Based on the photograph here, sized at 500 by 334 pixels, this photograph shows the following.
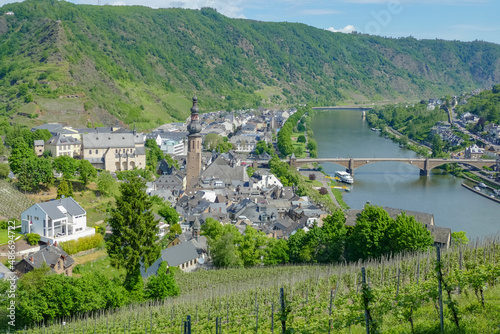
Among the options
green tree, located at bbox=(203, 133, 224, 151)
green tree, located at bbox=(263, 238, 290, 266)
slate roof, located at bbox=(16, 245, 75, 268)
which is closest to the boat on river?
green tree, located at bbox=(203, 133, 224, 151)

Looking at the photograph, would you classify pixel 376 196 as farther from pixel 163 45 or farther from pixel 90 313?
pixel 163 45

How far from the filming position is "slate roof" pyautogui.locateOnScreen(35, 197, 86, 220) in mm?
19344

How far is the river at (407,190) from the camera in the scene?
31344 mm

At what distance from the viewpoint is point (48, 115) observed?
158 feet

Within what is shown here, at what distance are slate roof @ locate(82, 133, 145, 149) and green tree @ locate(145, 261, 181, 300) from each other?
856 inches

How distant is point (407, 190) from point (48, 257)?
3002 cm

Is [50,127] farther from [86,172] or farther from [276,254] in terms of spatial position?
[276,254]

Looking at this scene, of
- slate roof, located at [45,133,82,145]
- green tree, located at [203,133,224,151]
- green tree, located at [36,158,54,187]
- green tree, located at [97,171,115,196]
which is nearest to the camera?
green tree, located at [36,158,54,187]

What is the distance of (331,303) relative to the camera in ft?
34.4

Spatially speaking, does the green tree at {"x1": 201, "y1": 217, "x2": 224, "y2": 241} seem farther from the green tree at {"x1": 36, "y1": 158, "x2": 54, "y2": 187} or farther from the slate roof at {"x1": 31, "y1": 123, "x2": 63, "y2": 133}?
the slate roof at {"x1": 31, "y1": 123, "x2": 63, "y2": 133}

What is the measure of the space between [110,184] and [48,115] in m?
25.0

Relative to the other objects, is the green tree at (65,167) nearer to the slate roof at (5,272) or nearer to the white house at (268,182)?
the slate roof at (5,272)

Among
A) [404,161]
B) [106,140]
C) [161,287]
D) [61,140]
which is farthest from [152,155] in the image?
[161,287]

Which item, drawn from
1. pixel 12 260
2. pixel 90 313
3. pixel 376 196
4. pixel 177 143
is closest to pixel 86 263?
pixel 12 260
